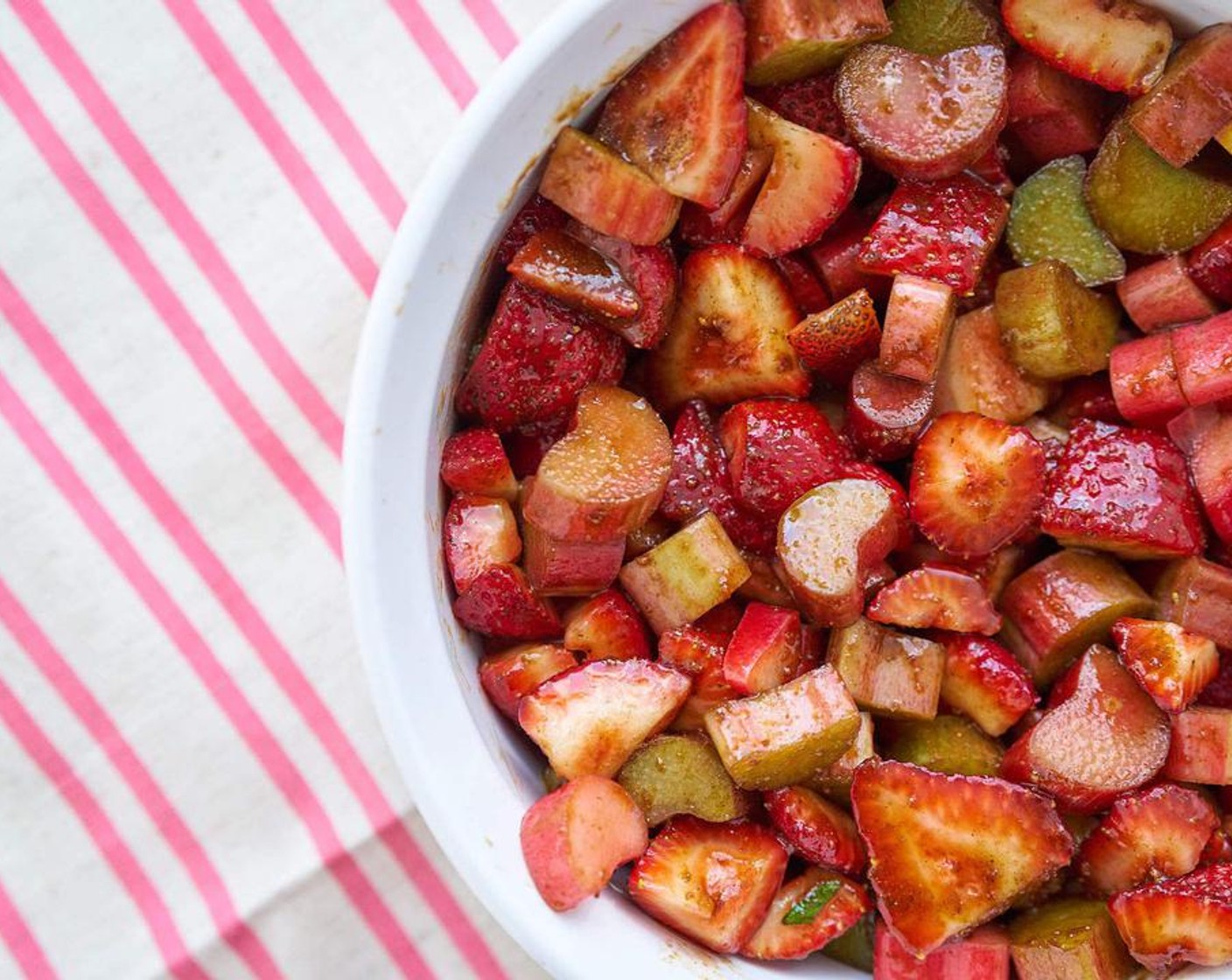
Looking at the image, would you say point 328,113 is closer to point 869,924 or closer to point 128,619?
point 128,619

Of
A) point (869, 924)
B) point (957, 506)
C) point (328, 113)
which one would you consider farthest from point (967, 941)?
point (328, 113)

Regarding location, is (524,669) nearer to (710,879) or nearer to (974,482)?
(710,879)

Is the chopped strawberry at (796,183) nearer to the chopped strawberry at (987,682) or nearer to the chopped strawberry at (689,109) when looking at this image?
the chopped strawberry at (689,109)

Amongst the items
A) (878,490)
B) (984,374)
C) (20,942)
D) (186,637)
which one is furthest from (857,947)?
(20,942)

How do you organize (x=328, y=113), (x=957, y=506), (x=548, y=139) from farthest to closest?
1. (x=328, y=113)
2. (x=957, y=506)
3. (x=548, y=139)

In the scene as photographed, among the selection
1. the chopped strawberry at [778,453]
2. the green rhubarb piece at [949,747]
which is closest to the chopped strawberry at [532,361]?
the chopped strawberry at [778,453]

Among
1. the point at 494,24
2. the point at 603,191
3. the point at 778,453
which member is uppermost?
the point at 494,24
